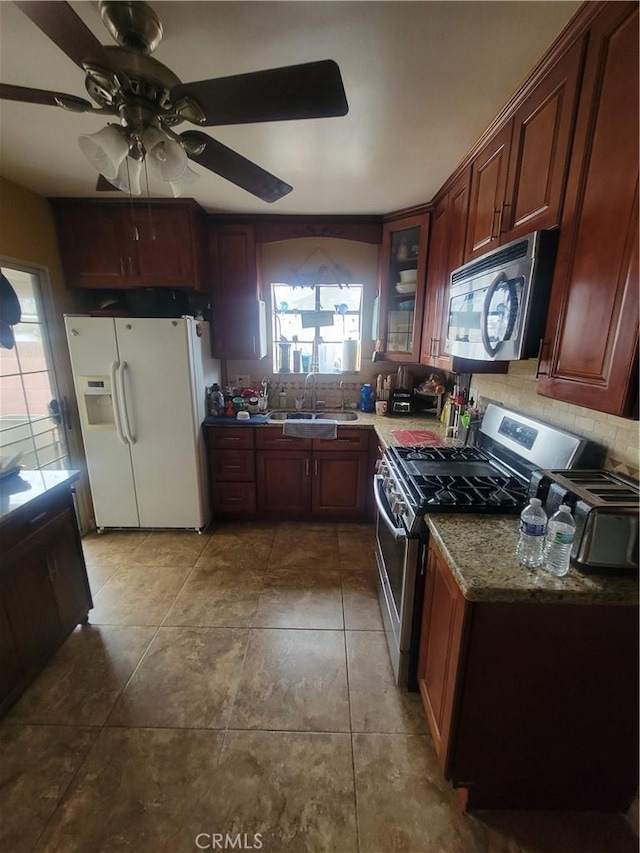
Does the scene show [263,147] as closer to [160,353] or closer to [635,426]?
[160,353]

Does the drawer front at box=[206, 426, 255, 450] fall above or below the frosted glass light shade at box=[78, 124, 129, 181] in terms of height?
below

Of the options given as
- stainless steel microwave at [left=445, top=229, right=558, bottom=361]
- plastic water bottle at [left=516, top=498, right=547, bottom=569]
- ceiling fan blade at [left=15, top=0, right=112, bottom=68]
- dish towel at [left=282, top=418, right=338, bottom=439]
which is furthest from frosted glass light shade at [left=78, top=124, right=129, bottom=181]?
dish towel at [left=282, top=418, right=338, bottom=439]

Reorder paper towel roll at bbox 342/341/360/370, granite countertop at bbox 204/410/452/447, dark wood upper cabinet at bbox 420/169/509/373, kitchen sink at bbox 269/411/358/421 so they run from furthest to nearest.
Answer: paper towel roll at bbox 342/341/360/370, kitchen sink at bbox 269/411/358/421, granite countertop at bbox 204/410/452/447, dark wood upper cabinet at bbox 420/169/509/373

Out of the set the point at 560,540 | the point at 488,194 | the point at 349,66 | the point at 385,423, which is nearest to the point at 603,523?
the point at 560,540

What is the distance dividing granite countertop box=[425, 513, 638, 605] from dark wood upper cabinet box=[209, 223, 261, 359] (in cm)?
239

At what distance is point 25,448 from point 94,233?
5.31ft

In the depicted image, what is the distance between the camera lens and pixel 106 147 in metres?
1.09

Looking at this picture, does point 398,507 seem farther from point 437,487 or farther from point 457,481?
point 457,481

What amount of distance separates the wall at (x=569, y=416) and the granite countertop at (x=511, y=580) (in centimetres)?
43

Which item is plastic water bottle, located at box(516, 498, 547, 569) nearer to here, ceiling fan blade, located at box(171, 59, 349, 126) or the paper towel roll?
ceiling fan blade, located at box(171, 59, 349, 126)

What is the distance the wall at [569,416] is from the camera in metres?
1.23

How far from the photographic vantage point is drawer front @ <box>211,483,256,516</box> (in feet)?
9.82

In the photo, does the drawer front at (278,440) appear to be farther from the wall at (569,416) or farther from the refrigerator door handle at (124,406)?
the wall at (569,416)

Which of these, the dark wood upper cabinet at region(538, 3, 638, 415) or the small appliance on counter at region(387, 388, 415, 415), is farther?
the small appliance on counter at region(387, 388, 415, 415)
